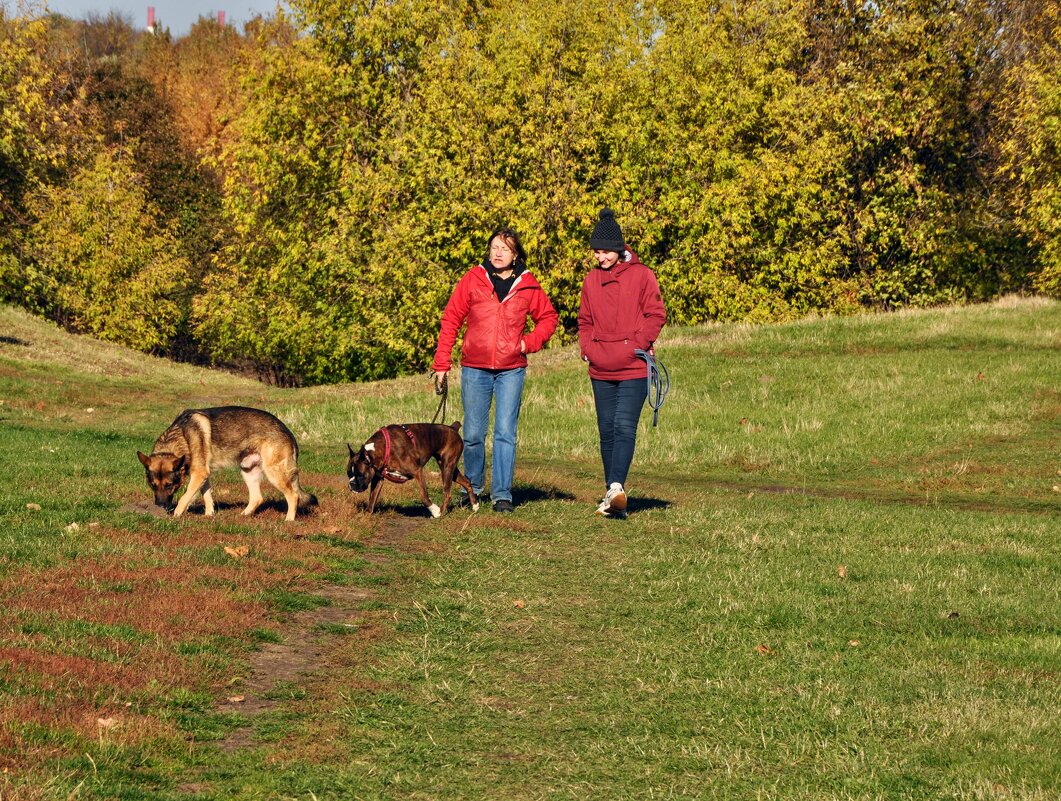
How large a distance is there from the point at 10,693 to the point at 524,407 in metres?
22.5

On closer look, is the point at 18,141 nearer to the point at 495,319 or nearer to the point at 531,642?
the point at 495,319

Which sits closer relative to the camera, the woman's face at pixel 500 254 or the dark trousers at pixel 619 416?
the woman's face at pixel 500 254

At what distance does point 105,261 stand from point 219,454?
4902 centimetres

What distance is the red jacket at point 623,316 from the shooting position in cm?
1396

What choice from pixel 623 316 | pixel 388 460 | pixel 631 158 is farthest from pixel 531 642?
pixel 631 158

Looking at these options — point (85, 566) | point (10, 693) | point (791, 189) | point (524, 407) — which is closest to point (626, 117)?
point (791, 189)

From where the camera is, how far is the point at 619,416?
14.3 metres

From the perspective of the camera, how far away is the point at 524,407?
1150 inches

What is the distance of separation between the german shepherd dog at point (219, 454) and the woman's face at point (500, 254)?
3064 mm

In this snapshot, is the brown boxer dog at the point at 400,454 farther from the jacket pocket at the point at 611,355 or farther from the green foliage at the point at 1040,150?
the green foliage at the point at 1040,150

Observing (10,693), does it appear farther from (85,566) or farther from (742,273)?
(742,273)

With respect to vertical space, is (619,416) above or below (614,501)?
above

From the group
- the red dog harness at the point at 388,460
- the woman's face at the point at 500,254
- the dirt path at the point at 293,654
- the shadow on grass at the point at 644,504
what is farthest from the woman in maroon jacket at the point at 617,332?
the dirt path at the point at 293,654

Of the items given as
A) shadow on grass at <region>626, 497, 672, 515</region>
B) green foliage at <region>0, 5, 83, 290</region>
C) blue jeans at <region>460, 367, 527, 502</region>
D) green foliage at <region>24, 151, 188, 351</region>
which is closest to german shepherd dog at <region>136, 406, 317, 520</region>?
blue jeans at <region>460, 367, 527, 502</region>
